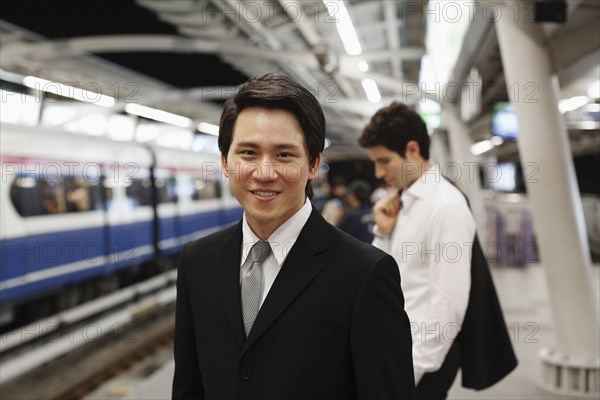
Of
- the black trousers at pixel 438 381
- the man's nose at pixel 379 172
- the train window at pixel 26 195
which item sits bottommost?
the black trousers at pixel 438 381

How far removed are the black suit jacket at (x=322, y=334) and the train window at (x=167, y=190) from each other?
1173 cm

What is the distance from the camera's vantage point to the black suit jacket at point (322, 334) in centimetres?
155

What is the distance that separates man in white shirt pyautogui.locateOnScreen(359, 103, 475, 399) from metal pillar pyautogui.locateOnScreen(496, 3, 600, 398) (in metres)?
2.83

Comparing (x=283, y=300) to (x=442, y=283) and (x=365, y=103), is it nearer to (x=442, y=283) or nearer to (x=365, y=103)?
(x=442, y=283)

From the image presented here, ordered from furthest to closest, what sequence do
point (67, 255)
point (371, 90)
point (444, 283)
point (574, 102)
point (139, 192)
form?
point (371, 90) < point (139, 192) < point (67, 255) < point (574, 102) < point (444, 283)

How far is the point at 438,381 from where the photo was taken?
254 cm

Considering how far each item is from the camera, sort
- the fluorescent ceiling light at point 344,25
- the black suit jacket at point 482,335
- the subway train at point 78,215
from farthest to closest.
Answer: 1. the fluorescent ceiling light at point 344,25
2. the subway train at point 78,215
3. the black suit jacket at point 482,335

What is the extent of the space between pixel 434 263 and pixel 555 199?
10.1 feet

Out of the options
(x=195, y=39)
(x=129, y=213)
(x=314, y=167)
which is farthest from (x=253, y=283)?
(x=129, y=213)

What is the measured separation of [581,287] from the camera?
5.25 m

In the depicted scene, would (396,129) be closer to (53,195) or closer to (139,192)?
(53,195)

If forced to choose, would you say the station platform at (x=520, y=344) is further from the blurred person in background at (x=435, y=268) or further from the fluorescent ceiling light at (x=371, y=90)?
the fluorescent ceiling light at (x=371, y=90)

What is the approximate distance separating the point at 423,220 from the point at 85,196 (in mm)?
8350

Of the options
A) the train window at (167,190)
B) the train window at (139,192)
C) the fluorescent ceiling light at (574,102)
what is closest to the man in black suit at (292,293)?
the fluorescent ceiling light at (574,102)
